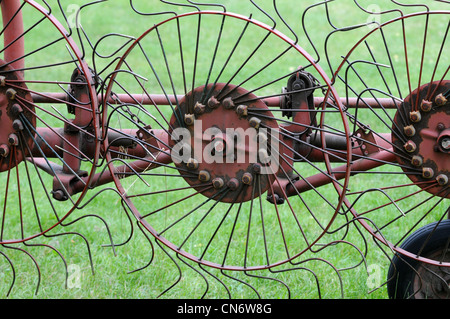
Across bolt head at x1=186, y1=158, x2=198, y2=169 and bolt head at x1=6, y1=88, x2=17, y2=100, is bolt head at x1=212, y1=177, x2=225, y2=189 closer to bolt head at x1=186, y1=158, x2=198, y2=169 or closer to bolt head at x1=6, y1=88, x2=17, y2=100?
bolt head at x1=186, y1=158, x2=198, y2=169

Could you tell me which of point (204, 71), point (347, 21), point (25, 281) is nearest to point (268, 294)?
point (25, 281)

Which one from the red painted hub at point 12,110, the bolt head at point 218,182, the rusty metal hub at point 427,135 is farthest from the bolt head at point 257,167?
the red painted hub at point 12,110

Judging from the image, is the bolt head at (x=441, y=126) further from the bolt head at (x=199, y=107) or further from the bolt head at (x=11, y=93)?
the bolt head at (x=11, y=93)

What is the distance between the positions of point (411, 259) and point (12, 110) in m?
1.56

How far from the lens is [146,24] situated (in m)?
6.93

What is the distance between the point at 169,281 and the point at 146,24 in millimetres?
4603

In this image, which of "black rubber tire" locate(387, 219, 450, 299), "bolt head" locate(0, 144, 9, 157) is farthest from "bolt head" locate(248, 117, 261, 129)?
"bolt head" locate(0, 144, 9, 157)

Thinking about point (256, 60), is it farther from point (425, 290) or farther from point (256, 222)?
point (425, 290)

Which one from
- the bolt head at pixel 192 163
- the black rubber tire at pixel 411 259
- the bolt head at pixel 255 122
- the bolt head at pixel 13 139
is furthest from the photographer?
the black rubber tire at pixel 411 259

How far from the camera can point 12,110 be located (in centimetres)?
209

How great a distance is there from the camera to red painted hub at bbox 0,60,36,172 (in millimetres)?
2076

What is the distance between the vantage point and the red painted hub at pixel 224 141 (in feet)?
A: 6.33

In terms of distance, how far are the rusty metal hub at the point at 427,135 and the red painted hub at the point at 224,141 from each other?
0.44 meters

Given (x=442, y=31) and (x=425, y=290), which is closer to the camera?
(x=425, y=290)
